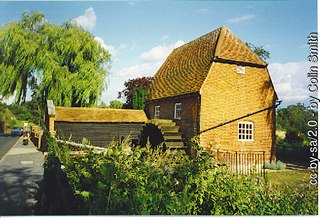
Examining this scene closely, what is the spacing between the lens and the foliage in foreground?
3777mm

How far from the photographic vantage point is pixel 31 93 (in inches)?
515

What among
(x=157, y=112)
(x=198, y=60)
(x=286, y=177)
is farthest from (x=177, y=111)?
(x=286, y=177)

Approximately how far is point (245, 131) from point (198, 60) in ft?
15.6

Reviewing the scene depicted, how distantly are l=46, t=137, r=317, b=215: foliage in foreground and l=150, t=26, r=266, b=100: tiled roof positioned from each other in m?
8.11

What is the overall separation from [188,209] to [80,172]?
2067 millimetres

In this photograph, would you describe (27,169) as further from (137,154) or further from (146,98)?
(146,98)

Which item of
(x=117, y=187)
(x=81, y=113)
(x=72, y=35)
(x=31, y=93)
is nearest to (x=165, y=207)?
(x=117, y=187)

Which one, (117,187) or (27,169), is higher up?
(117,187)

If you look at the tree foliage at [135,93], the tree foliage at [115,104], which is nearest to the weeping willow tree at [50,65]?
the tree foliage at [115,104]

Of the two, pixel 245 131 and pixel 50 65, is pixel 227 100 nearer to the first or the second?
pixel 245 131

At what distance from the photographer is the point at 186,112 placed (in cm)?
1342

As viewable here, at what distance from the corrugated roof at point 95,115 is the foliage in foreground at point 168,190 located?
850 centimetres

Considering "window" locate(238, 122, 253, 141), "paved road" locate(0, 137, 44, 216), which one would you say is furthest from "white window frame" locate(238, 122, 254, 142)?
"paved road" locate(0, 137, 44, 216)

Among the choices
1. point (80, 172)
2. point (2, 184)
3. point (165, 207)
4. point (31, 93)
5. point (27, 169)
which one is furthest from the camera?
point (31, 93)
